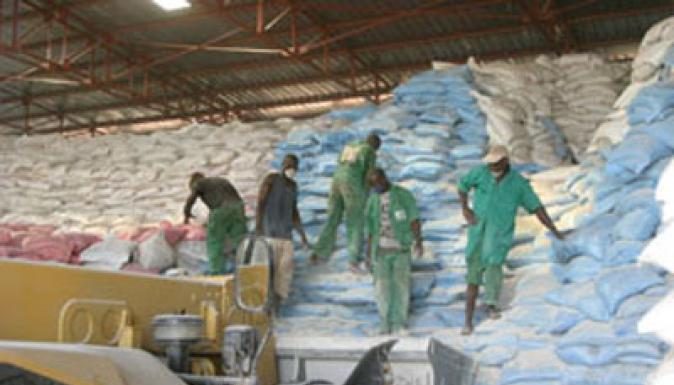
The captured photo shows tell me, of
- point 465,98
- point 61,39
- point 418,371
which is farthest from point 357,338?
point 61,39

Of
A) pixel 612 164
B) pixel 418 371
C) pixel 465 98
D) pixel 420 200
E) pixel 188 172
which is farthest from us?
pixel 188 172

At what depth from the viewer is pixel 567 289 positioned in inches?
206

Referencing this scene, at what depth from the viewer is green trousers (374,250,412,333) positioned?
607 centimetres

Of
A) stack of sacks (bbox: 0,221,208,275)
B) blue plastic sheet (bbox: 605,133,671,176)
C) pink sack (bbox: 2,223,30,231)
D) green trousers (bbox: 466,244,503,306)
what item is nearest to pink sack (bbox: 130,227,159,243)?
stack of sacks (bbox: 0,221,208,275)

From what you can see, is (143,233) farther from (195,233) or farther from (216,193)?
(216,193)

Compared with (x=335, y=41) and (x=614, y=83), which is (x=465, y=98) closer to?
(x=614, y=83)

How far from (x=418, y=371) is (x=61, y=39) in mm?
9688

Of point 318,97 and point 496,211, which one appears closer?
point 496,211

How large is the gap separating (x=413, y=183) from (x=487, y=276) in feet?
5.53

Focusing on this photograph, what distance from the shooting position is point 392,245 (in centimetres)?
611

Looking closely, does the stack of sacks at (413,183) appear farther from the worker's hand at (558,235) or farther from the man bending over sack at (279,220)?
the worker's hand at (558,235)

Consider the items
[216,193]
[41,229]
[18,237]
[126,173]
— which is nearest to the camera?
[216,193]

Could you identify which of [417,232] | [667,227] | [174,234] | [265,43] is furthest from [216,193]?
[265,43]

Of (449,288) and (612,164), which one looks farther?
(449,288)
